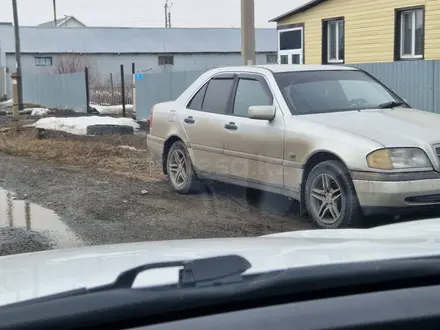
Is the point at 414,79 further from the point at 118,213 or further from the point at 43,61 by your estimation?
the point at 43,61

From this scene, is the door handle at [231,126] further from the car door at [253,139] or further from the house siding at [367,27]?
the house siding at [367,27]

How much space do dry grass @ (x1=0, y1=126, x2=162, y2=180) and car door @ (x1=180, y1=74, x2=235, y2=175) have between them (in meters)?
1.84

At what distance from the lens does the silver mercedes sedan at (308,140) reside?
593cm

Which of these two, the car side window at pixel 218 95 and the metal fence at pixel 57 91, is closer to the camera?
the car side window at pixel 218 95

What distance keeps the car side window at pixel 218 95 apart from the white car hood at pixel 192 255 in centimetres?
465

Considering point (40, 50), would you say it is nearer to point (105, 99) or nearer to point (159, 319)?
point (105, 99)

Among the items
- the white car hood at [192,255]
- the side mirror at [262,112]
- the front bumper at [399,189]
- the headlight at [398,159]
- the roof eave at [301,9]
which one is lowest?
the front bumper at [399,189]

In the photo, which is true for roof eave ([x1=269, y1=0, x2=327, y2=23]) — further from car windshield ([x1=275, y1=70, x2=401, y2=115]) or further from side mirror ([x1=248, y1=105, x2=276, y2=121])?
side mirror ([x1=248, y1=105, x2=276, y2=121])

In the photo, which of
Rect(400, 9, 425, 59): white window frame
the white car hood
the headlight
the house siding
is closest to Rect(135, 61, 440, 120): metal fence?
the house siding

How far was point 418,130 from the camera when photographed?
245 inches

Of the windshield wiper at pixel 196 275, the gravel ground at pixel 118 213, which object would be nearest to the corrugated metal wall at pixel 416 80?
the gravel ground at pixel 118 213

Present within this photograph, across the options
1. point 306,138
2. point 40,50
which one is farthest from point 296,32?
point 40,50

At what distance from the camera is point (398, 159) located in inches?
232

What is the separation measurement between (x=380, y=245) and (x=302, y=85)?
16.3 feet
